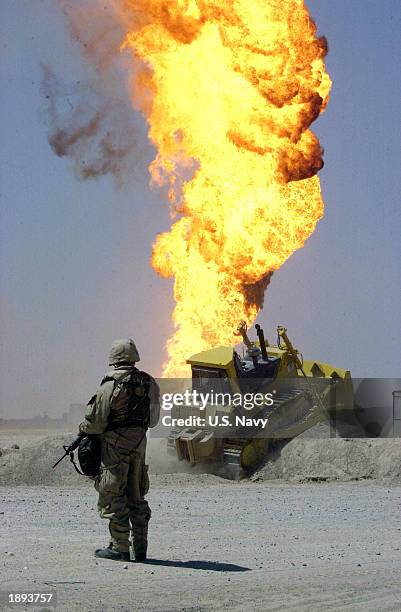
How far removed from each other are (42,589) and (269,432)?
16.9 m

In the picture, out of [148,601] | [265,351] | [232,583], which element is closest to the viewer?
[148,601]

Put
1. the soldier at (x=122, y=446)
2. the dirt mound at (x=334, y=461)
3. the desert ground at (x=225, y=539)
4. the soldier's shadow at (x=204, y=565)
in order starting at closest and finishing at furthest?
the desert ground at (x=225, y=539) < the soldier's shadow at (x=204, y=565) < the soldier at (x=122, y=446) < the dirt mound at (x=334, y=461)

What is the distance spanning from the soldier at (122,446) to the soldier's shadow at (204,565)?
0.77 feet

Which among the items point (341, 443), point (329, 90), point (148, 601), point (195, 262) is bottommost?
point (148, 601)

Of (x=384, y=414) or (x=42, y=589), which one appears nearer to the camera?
(x=42, y=589)

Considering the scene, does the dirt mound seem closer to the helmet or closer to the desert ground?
the desert ground

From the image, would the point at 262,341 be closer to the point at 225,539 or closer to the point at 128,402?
the point at 225,539

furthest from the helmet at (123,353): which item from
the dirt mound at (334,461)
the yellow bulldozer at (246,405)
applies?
the yellow bulldozer at (246,405)

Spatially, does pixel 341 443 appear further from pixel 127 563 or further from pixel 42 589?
pixel 42 589

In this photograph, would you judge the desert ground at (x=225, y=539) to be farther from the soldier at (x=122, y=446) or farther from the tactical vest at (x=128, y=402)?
the tactical vest at (x=128, y=402)

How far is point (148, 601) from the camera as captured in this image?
34.4ft

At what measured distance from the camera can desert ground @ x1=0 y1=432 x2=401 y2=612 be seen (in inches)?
427

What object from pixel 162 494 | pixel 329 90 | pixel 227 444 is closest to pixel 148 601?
pixel 162 494

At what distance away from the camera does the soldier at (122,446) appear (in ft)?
40.7
